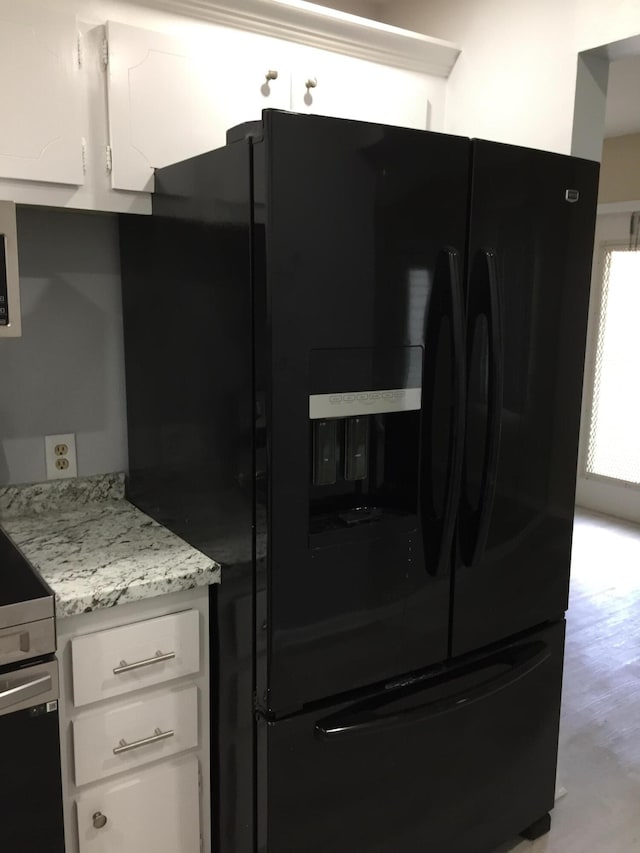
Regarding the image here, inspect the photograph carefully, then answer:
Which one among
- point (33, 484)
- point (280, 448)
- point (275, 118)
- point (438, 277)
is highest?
point (275, 118)

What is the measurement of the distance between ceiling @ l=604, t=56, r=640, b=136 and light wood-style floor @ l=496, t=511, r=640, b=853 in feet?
7.64

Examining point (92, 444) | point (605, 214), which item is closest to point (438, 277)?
point (92, 444)

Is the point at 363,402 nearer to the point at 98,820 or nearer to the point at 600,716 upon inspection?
the point at 98,820

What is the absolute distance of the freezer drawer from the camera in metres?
1.53

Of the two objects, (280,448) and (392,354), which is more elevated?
(392,354)

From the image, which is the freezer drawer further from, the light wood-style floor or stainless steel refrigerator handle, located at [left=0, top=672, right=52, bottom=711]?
stainless steel refrigerator handle, located at [left=0, top=672, right=52, bottom=711]

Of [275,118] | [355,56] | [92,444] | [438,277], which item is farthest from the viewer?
[92,444]

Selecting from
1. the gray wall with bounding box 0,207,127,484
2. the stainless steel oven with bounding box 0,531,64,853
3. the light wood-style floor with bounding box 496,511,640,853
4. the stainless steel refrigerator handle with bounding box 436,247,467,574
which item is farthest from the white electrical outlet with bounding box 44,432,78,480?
the light wood-style floor with bounding box 496,511,640,853

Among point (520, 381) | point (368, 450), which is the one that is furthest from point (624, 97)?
point (368, 450)

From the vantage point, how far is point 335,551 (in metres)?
1.49

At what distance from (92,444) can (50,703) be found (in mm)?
852

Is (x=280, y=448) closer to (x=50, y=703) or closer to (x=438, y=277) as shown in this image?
(x=438, y=277)

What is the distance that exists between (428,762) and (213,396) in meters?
0.97

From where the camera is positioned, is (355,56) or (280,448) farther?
(355,56)
